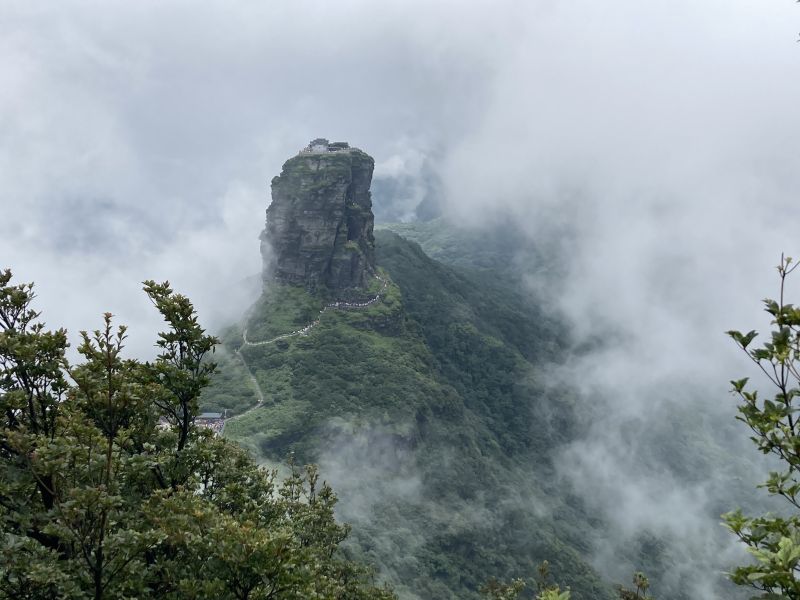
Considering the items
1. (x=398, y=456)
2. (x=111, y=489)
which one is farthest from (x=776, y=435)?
(x=398, y=456)

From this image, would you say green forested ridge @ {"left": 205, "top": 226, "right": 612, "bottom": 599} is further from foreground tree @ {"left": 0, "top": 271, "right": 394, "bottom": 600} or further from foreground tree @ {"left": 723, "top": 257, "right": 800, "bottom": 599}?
foreground tree @ {"left": 723, "top": 257, "right": 800, "bottom": 599}

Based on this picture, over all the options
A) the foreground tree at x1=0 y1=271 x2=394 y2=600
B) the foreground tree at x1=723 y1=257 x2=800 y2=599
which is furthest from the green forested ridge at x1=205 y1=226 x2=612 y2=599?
the foreground tree at x1=723 y1=257 x2=800 y2=599

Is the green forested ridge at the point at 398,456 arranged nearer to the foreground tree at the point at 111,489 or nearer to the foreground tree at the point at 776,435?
the foreground tree at the point at 111,489

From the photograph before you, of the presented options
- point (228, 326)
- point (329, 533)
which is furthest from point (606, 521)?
point (329, 533)

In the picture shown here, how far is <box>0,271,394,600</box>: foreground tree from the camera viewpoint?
1180 cm

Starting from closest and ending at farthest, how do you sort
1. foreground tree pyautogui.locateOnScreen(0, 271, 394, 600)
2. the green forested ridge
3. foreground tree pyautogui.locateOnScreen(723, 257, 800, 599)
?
foreground tree pyautogui.locateOnScreen(723, 257, 800, 599) → foreground tree pyautogui.locateOnScreen(0, 271, 394, 600) → the green forested ridge

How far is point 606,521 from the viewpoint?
197 metres

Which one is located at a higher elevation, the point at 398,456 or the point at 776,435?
the point at 398,456

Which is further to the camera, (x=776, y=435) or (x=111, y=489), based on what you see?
(x=111, y=489)

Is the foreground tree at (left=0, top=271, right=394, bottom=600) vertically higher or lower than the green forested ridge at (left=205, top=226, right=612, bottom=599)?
lower

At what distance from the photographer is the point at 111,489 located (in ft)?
45.6

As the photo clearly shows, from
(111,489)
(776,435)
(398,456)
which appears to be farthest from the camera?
(398,456)

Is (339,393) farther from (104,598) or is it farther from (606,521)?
(104,598)

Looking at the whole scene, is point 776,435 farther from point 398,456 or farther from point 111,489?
point 398,456
